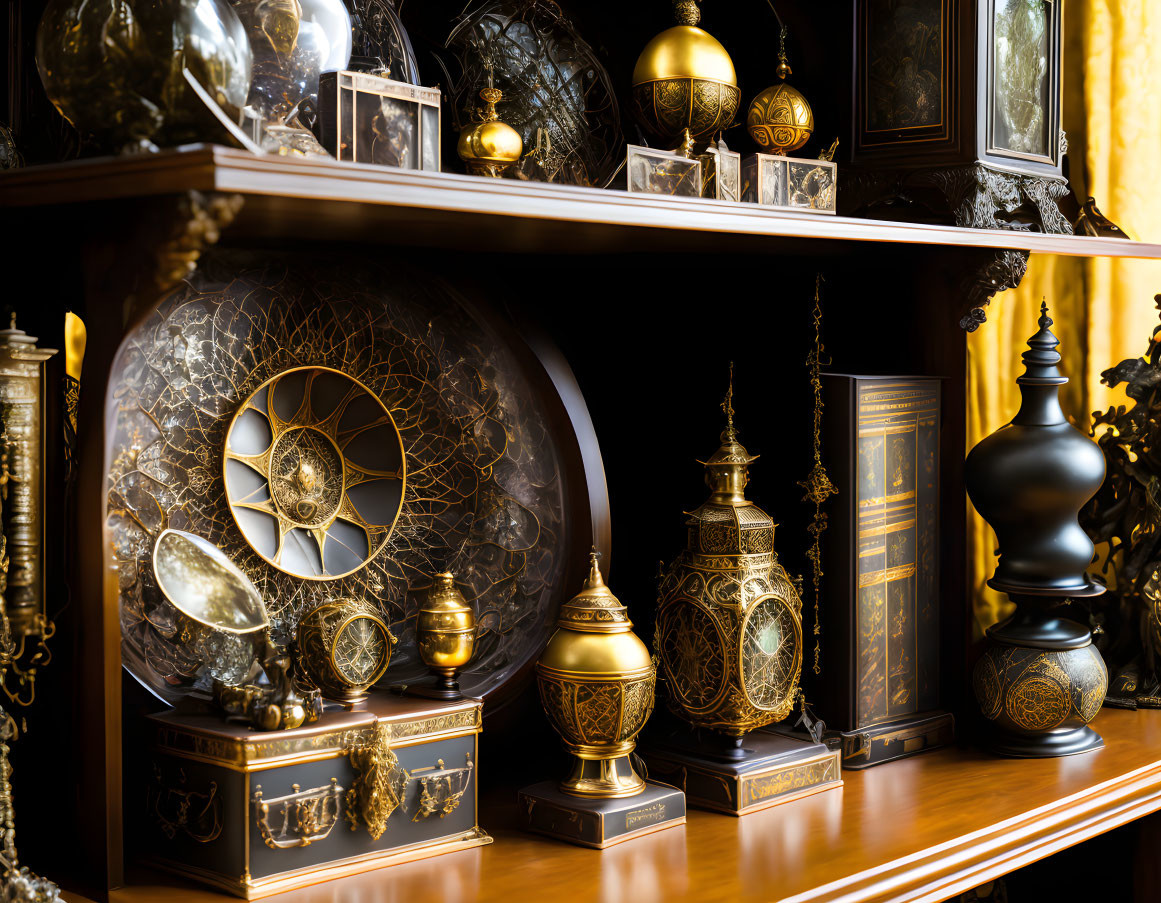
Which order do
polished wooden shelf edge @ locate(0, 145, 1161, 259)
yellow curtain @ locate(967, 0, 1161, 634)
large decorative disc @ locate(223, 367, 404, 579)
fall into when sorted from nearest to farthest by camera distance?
1. polished wooden shelf edge @ locate(0, 145, 1161, 259)
2. large decorative disc @ locate(223, 367, 404, 579)
3. yellow curtain @ locate(967, 0, 1161, 634)

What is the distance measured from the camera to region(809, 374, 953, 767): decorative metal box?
172cm

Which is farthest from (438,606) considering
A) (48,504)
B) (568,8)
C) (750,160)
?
(568,8)

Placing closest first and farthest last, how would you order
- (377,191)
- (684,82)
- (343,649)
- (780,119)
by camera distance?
(377,191) < (343,649) < (684,82) < (780,119)

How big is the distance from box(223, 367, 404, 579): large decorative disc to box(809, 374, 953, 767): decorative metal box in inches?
21.7

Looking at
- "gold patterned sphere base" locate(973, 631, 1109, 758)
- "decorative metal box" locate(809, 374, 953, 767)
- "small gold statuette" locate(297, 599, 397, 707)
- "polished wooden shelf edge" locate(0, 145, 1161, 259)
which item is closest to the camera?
"polished wooden shelf edge" locate(0, 145, 1161, 259)

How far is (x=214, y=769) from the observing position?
1251mm

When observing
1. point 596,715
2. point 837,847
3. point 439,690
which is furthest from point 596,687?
point 837,847

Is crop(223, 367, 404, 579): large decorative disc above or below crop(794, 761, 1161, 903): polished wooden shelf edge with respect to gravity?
above

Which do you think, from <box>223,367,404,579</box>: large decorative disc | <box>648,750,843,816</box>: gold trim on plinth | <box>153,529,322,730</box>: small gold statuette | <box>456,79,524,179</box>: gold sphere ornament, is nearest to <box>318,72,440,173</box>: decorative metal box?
<box>456,79,524,179</box>: gold sphere ornament

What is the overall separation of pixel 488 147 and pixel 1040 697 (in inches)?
40.0

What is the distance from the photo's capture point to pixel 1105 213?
94.7 inches

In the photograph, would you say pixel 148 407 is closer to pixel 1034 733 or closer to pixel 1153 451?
pixel 1034 733

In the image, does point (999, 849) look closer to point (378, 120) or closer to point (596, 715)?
point (596, 715)

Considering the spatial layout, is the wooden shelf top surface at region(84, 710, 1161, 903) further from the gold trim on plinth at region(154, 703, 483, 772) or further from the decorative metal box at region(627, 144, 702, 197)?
the decorative metal box at region(627, 144, 702, 197)
